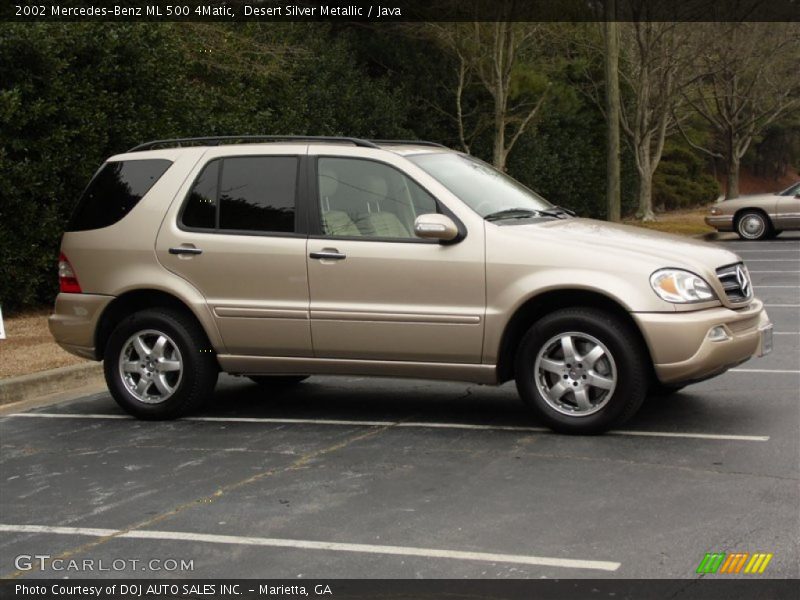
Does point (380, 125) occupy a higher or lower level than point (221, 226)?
higher

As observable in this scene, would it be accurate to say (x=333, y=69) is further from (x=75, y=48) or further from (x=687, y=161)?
(x=687, y=161)

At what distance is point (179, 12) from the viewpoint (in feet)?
57.7

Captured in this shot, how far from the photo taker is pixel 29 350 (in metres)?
Answer: 11.7

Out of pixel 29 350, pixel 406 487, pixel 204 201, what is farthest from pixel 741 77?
pixel 406 487

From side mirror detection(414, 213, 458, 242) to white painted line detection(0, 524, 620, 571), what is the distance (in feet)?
8.68

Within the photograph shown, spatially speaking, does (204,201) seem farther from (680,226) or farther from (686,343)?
(680,226)

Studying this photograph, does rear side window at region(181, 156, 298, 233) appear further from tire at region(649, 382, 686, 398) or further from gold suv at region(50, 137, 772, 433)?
tire at region(649, 382, 686, 398)

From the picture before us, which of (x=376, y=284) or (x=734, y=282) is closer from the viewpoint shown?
(x=734, y=282)

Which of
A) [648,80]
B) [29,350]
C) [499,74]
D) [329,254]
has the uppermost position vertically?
[648,80]

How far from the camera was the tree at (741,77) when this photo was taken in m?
37.9

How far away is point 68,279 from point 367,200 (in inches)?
95.7

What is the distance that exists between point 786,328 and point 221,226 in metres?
6.55
